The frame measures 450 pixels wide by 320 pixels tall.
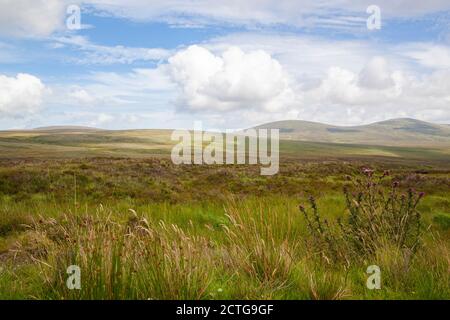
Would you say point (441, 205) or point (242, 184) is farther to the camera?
point (242, 184)

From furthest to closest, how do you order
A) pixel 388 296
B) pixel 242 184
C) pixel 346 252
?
pixel 242 184 → pixel 346 252 → pixel 388 296

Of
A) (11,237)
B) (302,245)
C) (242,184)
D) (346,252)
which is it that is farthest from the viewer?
(242,184)

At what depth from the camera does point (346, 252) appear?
18.2ft

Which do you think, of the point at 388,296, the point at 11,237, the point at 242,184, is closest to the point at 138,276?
the point at 388,296

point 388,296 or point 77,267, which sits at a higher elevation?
point 77,267

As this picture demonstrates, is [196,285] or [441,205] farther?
[441,205]

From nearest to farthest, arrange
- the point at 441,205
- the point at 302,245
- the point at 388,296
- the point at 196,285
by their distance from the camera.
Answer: the point at 196,285, the point at 388,296, the point at 302,245, the point at 441,205

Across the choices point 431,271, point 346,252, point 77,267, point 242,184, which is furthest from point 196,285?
point 242,184

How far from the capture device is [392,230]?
5688mm
